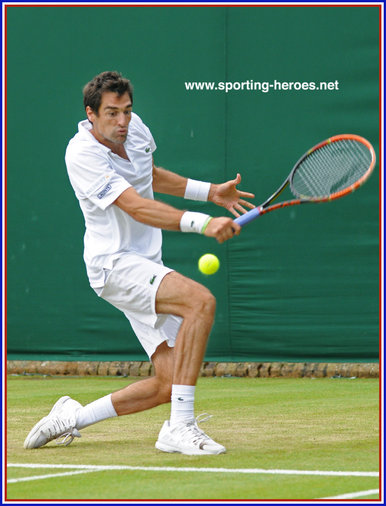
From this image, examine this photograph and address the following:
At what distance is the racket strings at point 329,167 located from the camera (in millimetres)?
5289

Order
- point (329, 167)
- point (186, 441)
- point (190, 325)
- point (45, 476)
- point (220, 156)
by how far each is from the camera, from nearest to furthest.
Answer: point (45, 476) → point (186, 441) → point (190, 325) → point (329, 167) → point (220, 156)

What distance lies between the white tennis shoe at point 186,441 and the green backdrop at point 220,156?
4.00 m

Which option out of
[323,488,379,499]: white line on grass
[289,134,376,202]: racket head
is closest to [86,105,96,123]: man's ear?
[289,134,376,202]: racket head

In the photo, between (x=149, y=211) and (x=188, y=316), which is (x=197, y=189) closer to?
(x=149, y=211)

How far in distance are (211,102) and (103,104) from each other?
3909 mm

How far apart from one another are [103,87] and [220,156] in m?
3.84

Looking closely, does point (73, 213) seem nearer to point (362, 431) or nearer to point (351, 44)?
point (351, 44)

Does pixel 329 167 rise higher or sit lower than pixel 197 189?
higher

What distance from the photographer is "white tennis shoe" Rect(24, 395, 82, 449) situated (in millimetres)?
5012

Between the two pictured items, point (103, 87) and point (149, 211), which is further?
point (103, 87)

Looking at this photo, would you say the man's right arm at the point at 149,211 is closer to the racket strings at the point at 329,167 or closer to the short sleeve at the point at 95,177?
the short sleeve at the point at 95,177

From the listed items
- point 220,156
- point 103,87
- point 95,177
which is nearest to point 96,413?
point 95,177

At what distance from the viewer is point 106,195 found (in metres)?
4.88

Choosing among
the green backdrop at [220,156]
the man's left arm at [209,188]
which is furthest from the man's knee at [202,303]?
the green backdrop at [220,156]
